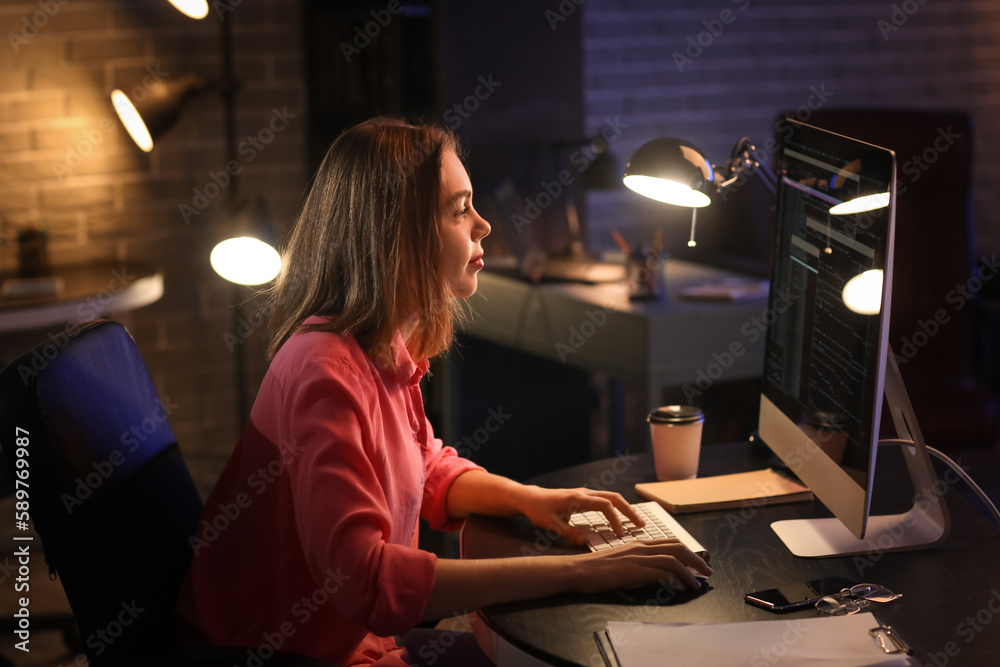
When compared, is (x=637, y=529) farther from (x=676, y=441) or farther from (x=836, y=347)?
(x=836, y=347)

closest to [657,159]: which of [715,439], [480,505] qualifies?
[480,505]

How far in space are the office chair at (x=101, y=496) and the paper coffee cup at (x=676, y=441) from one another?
2.06 feet

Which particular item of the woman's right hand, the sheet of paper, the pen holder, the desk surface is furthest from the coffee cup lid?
the desk surface

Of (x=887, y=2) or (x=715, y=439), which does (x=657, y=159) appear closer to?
(x=715, y=439)

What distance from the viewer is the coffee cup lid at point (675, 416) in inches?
57.8

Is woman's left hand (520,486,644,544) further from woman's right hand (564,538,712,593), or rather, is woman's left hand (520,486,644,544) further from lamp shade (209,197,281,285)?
lamp shade (209,197,281,285)

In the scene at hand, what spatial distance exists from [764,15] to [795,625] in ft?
11.2

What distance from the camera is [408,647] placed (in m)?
1.33

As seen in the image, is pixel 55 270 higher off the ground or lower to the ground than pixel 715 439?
higher

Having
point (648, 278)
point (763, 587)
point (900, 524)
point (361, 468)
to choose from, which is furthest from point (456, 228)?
point (648, 278)

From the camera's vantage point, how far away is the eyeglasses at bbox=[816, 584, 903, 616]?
1058 millimetres

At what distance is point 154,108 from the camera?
2764 millimetres

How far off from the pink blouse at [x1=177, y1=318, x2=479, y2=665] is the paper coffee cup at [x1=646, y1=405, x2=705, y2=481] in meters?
0.37

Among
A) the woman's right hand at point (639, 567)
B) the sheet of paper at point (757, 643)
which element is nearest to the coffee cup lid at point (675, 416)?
the woman's right hand at point (639, 567)
